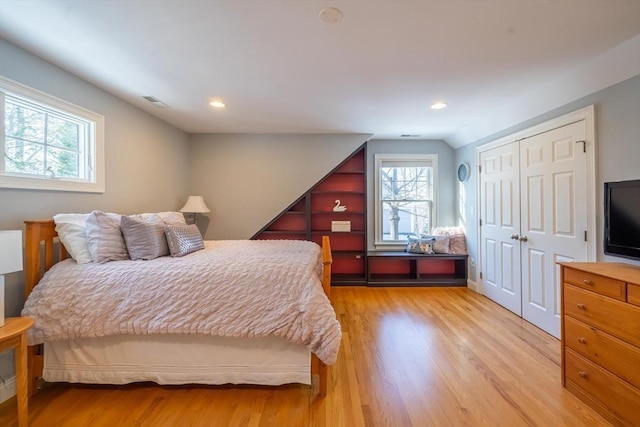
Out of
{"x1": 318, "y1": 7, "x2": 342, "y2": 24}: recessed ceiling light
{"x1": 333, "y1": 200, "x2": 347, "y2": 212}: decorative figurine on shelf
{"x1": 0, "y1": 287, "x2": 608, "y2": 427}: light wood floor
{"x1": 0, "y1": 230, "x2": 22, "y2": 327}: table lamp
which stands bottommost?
{"x1": 0, "y1": 287, "x2": 608, "y2": 427}: light wood floor

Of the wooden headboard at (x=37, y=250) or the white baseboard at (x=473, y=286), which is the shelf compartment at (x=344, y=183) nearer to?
the white baseboard at (x=473, y=286)

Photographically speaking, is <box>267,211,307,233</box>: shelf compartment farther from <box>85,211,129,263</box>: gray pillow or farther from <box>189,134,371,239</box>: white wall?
<box>85,211,129,263</box>: gray pillow

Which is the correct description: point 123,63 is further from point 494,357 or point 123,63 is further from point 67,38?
point 494,357

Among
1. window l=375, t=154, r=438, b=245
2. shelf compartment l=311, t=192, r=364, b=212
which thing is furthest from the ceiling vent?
window l=375, t=154, r=438, b=245

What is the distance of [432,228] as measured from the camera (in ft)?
15.1

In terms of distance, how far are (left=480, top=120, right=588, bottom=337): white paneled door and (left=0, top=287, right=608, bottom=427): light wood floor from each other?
1.81 ft

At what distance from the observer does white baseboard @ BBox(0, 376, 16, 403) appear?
Answer: 1.74m

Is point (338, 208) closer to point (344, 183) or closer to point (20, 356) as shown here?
point (344, 183)

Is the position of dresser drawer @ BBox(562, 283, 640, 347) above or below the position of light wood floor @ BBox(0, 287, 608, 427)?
above

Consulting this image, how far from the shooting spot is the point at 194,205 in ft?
12.7

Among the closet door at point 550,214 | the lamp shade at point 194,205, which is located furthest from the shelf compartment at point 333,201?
the closet door at point 550,214

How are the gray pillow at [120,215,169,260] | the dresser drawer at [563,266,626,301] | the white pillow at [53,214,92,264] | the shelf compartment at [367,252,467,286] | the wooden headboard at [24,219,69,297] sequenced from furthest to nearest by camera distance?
the shelf compartment at [367,252,467,286] < the gray pillow at [120,215,169,260] < the white pillow at [53,214,92,264] < the wooden headboard at [24,219,69,297] < the dresser drawer at [563,266,626,301]

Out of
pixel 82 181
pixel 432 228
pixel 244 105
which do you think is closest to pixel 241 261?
pixel 82 181

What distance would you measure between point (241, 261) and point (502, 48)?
2.46 m
